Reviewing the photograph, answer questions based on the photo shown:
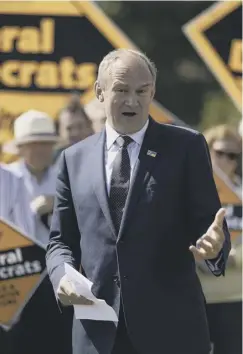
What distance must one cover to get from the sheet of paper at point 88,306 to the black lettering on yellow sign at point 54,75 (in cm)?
299

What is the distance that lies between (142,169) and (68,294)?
525mm

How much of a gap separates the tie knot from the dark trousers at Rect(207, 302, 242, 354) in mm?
2463

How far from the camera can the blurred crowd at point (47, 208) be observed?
4.99m

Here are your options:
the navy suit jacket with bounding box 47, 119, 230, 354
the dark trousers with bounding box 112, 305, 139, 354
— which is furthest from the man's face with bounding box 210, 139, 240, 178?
the dark trousers with bounding box 112, 305, 139, 354

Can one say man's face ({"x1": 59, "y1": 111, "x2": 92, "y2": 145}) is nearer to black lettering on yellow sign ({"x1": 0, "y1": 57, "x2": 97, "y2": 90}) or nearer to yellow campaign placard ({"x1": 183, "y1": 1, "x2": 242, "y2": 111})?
black lettering on yellow sign ({"x1": 0, "y1": 57, "x2": 97, "y2": 90})

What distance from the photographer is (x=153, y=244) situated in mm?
2994

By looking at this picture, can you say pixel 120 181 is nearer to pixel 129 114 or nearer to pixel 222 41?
pixel 129 114

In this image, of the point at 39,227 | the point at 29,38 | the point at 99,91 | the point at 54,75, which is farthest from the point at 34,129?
the point at 99,91

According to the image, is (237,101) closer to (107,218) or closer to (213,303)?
(213,303)

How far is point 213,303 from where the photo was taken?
5.39 m

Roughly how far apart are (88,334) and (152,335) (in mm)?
247

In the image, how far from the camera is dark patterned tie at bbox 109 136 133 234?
3045mm

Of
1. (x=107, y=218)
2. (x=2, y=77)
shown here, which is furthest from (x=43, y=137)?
(x=107, y=218)

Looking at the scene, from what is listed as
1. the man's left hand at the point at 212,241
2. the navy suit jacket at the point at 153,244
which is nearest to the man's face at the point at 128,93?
the navy suit jacket at the point at 153,244
